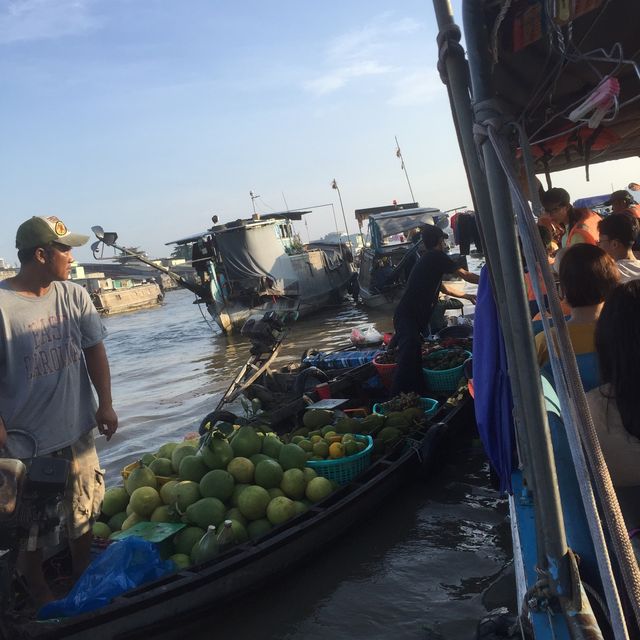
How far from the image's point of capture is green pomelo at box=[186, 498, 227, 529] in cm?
371

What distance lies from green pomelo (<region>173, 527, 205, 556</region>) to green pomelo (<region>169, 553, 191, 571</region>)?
0.14ft

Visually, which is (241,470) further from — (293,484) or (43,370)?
(43,370)

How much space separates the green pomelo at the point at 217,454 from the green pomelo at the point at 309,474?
22.3 inches

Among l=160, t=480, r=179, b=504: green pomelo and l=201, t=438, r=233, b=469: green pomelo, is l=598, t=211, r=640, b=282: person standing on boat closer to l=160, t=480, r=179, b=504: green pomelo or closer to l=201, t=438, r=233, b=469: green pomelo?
l=201, t=438, r=233, b=469: green pomelo

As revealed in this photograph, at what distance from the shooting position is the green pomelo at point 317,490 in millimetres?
4059

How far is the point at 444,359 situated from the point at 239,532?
3372 millimetres

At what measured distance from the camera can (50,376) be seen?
3.06 meters

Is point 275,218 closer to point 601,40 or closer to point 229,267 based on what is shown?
point 229,267

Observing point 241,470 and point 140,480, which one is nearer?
point 241,470

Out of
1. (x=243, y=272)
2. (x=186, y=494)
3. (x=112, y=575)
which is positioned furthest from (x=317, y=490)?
(x=243, y=272)

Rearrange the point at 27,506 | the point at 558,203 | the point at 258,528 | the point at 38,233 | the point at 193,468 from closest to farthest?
the point at 27,506 → the point at 38,233 → the point at 258,528 → the point at 193,468 → the point at 558,203

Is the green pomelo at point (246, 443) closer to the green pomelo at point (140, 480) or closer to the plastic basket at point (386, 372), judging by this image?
the green pomelo at point (140, 480)

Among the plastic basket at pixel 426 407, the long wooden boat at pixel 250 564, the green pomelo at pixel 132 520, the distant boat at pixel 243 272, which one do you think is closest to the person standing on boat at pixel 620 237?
the long wooden boat at pixel 250 564

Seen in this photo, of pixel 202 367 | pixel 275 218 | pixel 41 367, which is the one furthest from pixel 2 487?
pixel 275 218
